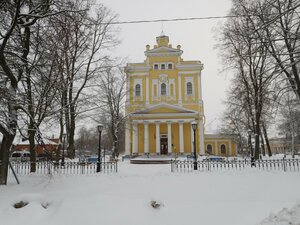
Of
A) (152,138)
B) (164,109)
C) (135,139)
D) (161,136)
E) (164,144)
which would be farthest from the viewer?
(164,144)

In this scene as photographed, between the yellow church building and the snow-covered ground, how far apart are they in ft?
78.2

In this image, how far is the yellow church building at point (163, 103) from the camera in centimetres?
3591

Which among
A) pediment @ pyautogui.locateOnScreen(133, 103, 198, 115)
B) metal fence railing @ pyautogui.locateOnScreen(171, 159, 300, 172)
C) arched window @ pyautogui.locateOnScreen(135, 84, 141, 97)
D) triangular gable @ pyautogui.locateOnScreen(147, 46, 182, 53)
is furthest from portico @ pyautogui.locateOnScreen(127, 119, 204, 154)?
metal fence railing @ pyautogui.locateOnScreen(171, 159, 300, 172)

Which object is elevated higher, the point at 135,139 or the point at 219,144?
the point at 135,139

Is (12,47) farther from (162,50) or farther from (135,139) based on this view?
(162,50)

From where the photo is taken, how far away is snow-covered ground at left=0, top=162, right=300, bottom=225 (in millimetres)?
7730

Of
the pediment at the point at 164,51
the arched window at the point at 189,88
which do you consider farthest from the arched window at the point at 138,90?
the arched window at the point at 189,88

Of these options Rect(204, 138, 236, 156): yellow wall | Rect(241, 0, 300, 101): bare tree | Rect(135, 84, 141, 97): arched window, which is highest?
Rect(135, 84, 141, 97): arched window

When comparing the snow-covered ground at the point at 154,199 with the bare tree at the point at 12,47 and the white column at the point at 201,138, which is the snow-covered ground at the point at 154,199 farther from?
the white column at the point at 201,138

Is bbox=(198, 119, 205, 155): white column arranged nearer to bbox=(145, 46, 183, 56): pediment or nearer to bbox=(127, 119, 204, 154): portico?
bbox=(127, 119, 204, 154): portico

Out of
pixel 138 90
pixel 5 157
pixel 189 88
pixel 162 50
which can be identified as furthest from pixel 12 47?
pixel 189 88

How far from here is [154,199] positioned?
9.02 metres

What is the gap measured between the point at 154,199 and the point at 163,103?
27752 mm

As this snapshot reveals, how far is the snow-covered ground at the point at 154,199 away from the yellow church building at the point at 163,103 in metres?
23.8
